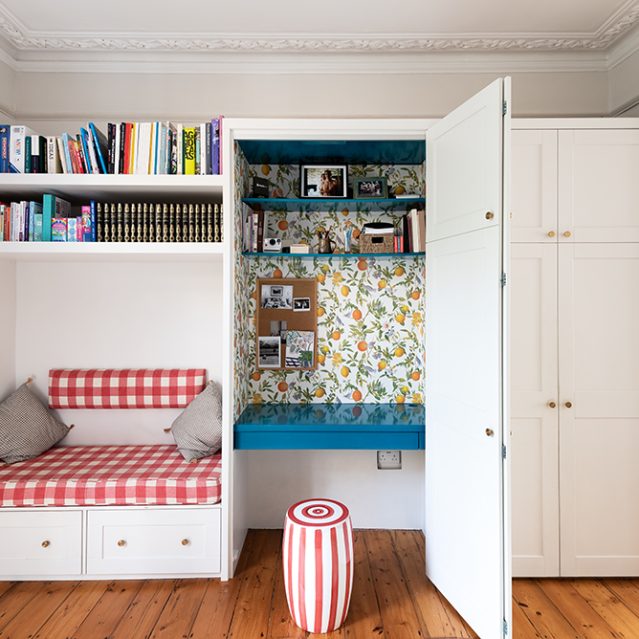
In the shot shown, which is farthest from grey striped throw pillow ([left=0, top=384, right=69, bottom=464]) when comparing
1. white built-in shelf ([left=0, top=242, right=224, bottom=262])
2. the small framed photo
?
the small framed photo

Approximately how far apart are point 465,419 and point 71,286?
2.48 m

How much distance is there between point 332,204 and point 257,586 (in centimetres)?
214

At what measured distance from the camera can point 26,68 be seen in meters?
2.80

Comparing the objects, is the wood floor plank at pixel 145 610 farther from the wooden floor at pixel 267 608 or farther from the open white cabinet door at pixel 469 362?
the open white cabinet door at pixel 469 362

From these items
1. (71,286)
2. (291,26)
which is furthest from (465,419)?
(71,286)

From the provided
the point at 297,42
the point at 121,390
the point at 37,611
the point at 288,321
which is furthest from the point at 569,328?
the point at 37,611

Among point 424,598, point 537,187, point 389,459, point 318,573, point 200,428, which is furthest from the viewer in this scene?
point 389,459

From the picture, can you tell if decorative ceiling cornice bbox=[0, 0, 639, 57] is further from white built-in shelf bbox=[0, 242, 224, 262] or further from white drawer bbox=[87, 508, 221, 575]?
white drawer bbox=[87, 508, 221, 575]

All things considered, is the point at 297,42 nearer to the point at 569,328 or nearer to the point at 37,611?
the point at 569,328

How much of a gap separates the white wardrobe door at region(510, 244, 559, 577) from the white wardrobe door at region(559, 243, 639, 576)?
0.16 feet

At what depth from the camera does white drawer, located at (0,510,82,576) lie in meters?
2.30

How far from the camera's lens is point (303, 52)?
2742 mm

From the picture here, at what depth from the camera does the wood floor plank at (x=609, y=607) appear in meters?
2.02

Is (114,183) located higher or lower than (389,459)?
higher
